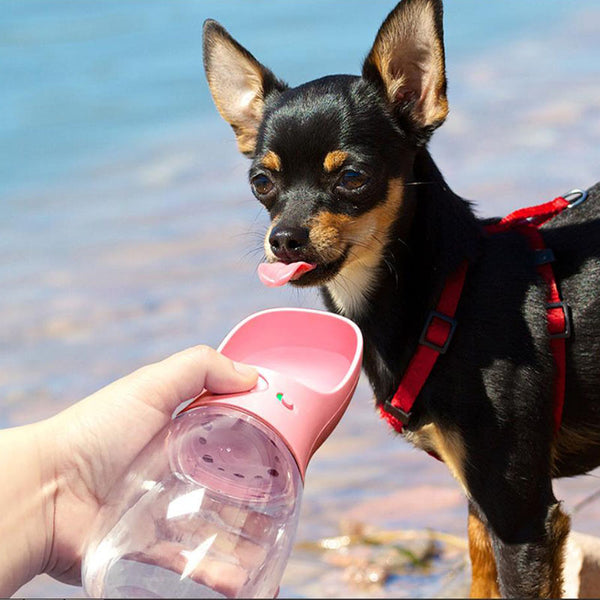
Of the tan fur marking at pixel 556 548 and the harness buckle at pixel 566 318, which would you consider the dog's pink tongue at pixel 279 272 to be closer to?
the harness buckle at pixel 566 318

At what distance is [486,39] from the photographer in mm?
11477

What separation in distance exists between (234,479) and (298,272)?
818mm

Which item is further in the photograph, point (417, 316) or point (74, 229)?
point (74, 229)

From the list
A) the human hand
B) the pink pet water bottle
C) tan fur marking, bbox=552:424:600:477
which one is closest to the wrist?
the human hand

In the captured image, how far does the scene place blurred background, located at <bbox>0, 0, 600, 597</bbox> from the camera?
495 centimetres

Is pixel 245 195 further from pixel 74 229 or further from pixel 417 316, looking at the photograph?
pixel 417 316

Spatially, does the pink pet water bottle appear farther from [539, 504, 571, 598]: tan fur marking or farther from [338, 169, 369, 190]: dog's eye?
[539, 504, 571, 598]: tan fur marking

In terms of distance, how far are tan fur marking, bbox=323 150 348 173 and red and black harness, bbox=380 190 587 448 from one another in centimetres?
50

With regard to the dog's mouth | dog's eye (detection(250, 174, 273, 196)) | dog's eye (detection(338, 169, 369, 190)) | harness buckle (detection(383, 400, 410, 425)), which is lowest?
harness buckle (detection(383, 400, 410, 425))

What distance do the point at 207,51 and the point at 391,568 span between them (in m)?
2.19

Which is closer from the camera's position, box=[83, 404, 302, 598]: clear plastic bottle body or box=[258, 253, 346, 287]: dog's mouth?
box=[83, 404, 302, 598]: clear plastic bottle body

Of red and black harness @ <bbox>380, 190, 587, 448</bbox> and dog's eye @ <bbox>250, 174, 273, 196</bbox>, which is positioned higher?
dog's eye @ <bbox>250, 174, 273, 196</bbox>

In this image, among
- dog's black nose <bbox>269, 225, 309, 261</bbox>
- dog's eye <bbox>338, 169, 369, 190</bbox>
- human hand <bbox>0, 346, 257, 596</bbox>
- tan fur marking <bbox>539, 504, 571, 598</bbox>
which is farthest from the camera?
tan fur marking <bbox>539, 504, 571, 598</bbox>

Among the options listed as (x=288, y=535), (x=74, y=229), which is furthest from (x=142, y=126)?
(x=288, y=535)
